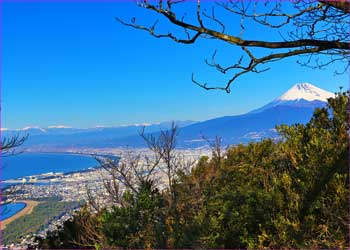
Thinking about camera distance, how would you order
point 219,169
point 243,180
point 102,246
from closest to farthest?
point 102,246 → point 243,180 → point 219,169

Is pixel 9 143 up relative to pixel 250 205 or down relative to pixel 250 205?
up

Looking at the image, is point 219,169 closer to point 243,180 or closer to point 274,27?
point 243,180

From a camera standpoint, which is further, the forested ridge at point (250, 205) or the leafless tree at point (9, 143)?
the forested ridge at point (250, 205)

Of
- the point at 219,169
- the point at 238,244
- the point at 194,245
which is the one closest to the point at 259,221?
the point at 238,244

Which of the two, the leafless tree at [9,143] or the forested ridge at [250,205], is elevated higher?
the leafless tree at [9,143]

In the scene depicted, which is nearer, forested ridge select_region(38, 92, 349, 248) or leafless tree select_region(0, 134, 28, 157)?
leafless tree select_region(0, 134, 28, 157)

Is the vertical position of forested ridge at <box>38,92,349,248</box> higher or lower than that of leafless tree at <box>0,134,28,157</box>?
lower

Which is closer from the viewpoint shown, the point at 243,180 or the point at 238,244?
the point at 238,244

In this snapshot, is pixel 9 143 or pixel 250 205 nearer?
pixel 9 143
